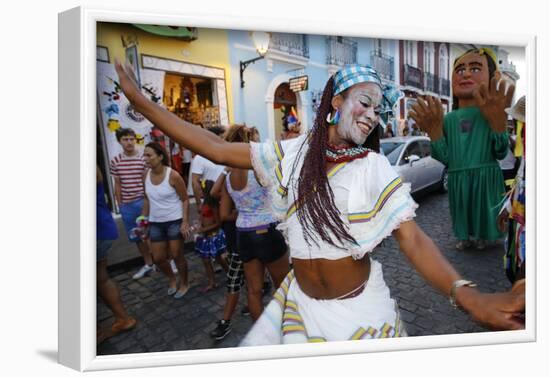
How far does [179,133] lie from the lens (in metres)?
2.25

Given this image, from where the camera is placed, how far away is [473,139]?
10.3ft

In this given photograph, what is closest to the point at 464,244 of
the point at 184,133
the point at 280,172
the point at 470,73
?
the point at 470,73

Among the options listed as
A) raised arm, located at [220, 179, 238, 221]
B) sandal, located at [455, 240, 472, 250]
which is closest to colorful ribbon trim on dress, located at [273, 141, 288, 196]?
raised arm, located at [220, 179, 238, 221]

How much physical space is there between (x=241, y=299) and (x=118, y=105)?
1.79 metres

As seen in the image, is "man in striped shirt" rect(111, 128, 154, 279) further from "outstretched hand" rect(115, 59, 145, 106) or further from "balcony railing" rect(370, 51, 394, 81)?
"balcony railing" rect(370, 51, 394, 81)

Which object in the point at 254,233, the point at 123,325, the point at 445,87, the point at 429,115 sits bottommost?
the point at 123,325

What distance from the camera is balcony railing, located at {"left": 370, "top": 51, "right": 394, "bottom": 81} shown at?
2812 mm

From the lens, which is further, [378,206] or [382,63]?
[382,63]

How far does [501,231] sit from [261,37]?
103 inches

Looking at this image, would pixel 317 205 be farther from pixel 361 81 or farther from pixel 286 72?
pixel 286 72

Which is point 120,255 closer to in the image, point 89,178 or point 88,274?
point 88,274

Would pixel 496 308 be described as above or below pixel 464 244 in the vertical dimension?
below

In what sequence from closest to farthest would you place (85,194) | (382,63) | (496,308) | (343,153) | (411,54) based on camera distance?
(496,308) → (343,153) → (85,194) → (382,63) → (411,54)

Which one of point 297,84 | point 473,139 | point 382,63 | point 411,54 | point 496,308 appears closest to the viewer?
point 496,308
